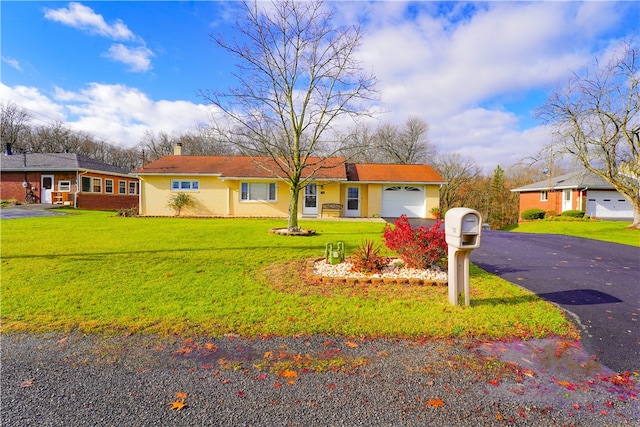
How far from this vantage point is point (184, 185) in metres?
19.7

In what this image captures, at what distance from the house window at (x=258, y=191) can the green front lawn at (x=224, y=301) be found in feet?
37.7

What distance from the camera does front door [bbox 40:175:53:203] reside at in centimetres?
2541

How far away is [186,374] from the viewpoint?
289 centimetres

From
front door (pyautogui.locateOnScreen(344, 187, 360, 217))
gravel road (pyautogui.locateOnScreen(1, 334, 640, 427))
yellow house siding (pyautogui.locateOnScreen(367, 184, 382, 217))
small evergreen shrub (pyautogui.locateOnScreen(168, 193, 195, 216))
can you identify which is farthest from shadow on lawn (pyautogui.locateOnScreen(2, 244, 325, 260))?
small evergreen shrub (pyautogui.locateOnScreen(168, 193, 195, 216))

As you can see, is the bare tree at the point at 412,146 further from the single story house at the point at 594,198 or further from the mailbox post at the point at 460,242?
the mailbox post at the point at 460,242

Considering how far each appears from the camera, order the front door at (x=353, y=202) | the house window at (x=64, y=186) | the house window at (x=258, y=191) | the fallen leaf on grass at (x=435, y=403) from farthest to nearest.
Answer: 1. the house window at (x=64, y=186)
2. the front door at (x=353, y=202)
3. the house window at (x=258, y=191)
4. the fallen leaf on grass at (x=435, y=403)

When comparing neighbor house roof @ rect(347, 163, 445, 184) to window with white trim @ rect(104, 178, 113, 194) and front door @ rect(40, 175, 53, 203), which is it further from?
front door @ rect(40, 175, 53, 203)

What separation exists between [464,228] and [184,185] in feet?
61.1

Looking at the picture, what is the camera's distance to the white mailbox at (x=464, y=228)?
13.8 ft

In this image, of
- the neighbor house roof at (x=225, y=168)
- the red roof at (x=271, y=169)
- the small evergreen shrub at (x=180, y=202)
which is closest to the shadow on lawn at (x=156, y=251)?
the neighbor house roof at (x=225, y=168)

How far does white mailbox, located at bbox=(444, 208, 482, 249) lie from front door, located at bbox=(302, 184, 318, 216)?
48.7 ft

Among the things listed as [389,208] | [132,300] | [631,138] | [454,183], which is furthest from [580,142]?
[132,300]

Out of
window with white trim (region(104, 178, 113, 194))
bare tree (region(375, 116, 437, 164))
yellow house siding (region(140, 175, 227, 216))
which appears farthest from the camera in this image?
bare tree (region(375, 116, 437, 164))

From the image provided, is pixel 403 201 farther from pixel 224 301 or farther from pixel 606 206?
pixel 606 206
